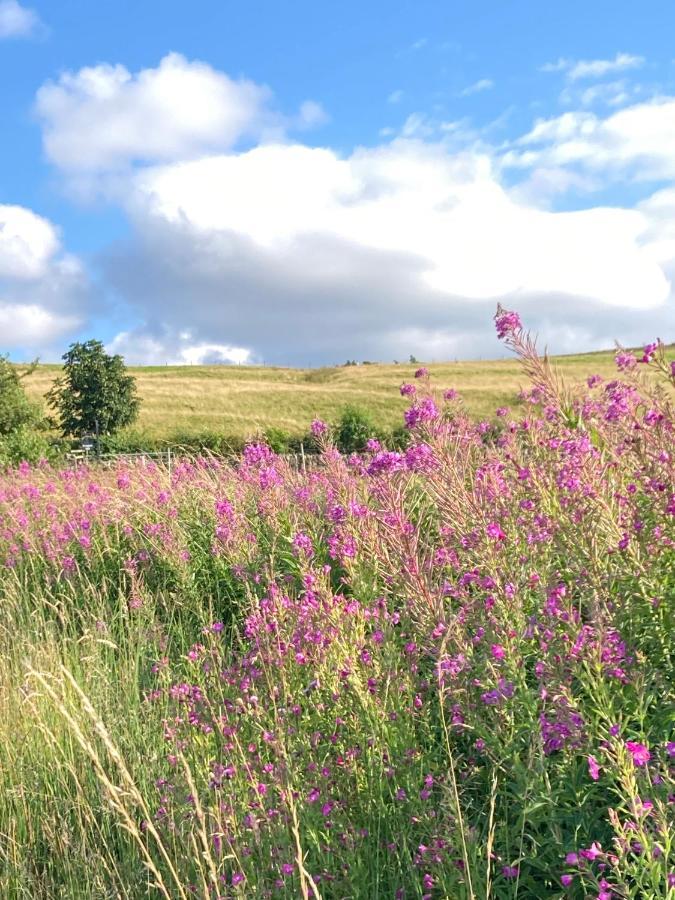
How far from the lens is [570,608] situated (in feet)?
7.12

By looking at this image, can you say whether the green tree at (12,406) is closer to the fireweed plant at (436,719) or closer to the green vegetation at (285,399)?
the green vegetation at (285,399)

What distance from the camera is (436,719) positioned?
10.1 ft

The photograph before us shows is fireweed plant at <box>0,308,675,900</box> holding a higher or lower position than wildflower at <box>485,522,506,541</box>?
lower

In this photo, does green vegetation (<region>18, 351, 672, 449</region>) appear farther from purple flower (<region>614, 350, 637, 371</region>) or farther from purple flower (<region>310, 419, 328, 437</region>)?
purple flower (<region>614, 350, 637, 371</region>)

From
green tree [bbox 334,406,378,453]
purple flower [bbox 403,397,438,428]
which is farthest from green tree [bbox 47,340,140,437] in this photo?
purple flower [bbox 403,397,438,428]

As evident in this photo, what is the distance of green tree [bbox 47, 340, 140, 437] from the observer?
51.7m

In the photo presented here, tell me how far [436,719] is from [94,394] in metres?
51.5

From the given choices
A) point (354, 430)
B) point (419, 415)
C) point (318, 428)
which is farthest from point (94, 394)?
point (419, 415)

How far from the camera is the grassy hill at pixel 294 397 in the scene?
5562cm

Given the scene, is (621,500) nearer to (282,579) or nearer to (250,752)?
(250,752)

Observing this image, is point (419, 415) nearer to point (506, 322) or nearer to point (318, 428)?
point (506, 322)

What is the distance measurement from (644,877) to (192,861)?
152cm

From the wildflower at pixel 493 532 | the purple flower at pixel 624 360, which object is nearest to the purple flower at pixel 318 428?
the purple flower at pixel 624 360

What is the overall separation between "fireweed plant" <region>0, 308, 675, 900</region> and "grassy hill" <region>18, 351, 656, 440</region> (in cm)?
4505
